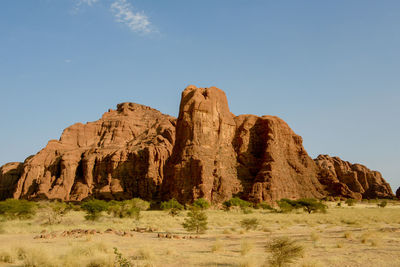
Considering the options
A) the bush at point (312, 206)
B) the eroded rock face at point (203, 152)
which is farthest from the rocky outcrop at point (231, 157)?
the bush at point (312, 206)

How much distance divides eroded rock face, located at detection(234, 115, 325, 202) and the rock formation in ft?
0.59

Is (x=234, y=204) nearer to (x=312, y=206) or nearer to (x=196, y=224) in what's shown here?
(x=312, y=206)

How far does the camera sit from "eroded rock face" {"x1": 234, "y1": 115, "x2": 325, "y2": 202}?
179ft

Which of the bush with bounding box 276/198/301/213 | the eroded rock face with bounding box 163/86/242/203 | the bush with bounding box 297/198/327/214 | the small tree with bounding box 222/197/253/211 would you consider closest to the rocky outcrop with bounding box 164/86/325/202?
the eroded rock face with bounding box 163/86/242/203

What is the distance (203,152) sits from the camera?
5469 centimetres

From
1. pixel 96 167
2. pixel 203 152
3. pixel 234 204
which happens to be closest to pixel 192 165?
pixel 203 152

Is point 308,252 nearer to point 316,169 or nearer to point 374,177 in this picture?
point 316,169

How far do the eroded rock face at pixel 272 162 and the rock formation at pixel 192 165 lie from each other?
181 millimetres

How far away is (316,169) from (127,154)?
51.9 metres

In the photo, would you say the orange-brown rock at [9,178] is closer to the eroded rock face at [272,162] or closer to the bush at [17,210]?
the bush at [17,210]

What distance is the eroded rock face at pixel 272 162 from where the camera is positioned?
54.5m

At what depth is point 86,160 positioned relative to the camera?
8756 cm

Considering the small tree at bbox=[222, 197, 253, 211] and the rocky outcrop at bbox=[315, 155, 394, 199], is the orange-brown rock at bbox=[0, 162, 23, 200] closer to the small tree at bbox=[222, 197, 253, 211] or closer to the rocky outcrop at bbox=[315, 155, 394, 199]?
the small tree at bbox=[222, 197, 253, 211]

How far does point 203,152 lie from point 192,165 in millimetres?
3346
